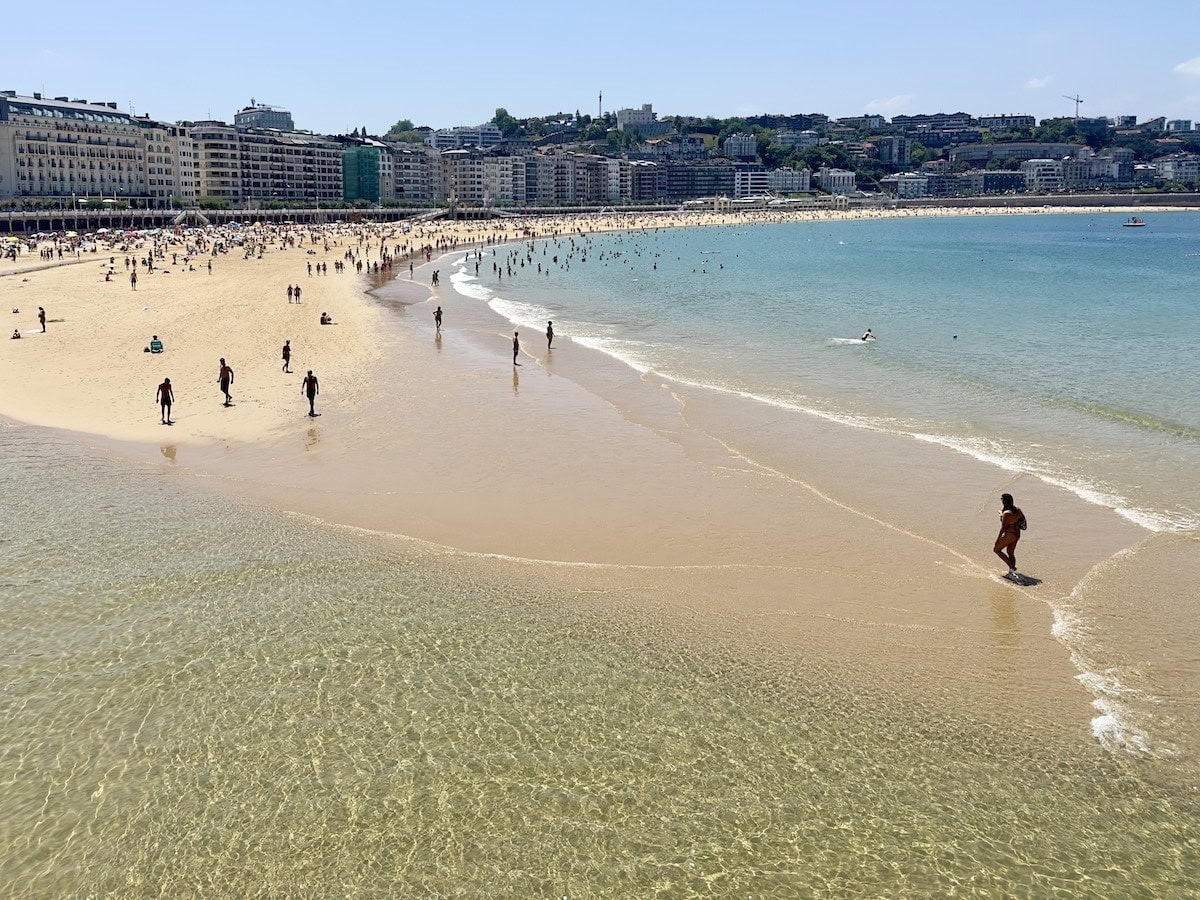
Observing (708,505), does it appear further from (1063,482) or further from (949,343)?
(949,343)

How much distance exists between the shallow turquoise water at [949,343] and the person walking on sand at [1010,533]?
143 inches

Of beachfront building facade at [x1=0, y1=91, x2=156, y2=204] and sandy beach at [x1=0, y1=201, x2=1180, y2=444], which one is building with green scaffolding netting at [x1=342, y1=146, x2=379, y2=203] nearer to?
beachfront building facade at [x1=0, y1=91, x2=156, y2=204]

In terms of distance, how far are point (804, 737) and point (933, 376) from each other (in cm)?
2151

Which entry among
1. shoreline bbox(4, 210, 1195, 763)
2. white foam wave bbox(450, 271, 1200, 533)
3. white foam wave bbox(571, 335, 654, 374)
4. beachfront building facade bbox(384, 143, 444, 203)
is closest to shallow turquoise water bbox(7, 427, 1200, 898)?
shoreline bbox(4, 210, 1195, 763)

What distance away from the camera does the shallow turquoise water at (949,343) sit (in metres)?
19.6

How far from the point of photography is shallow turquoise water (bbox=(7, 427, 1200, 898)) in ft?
22.9

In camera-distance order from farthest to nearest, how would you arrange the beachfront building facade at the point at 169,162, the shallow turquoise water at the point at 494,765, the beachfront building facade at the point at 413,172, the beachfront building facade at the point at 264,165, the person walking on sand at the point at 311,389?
the beachfront building facade at the point at 413,172
the beachfront building facade at the point at 264,165
the beachfront building facade at the point at 169,162
the person walking on sand at the point at 311,389
the shallow turquoise water at the point at 494,765

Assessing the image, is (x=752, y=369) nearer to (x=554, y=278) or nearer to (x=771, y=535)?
(x=771, y=535)

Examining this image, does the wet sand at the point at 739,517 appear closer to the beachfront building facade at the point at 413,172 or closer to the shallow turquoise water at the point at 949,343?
the shallow turquoise water at the point at 949,343

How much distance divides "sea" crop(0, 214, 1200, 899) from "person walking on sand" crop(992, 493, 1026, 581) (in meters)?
3.56

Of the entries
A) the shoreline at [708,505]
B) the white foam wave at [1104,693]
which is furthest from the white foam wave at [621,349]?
the white foam wave at [1104,693]

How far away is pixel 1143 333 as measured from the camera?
39125 millimetres

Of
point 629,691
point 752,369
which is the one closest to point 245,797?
point 629,691

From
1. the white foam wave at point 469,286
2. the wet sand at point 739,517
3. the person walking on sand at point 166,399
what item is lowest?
the wet sand at point 739,517
